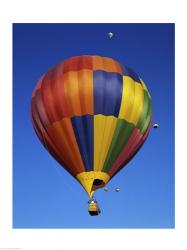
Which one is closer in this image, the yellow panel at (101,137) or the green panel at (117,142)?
the yellow panel at (101,137)

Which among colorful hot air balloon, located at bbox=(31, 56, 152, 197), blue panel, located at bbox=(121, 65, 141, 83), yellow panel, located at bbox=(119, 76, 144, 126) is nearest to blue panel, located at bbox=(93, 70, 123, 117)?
colorful hot air balloon, located at bbox=(31, 56, 152, 197)

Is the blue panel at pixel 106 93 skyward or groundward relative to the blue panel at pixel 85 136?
skyward

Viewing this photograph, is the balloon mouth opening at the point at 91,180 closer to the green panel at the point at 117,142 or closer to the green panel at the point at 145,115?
the green panel at the point at 117,142

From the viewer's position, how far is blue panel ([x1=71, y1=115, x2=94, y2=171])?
1390 centimetres

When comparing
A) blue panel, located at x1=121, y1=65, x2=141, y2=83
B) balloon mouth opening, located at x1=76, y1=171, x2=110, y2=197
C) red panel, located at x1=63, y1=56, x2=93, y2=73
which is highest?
red panel, located at x1=63, y1=56, x2=93, y2=73

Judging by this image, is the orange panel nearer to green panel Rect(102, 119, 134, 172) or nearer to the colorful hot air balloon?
the colorful hot air balloon

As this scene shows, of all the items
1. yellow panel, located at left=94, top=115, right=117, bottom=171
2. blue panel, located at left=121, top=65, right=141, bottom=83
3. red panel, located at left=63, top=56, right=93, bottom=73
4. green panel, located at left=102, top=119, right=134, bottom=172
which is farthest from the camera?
blue panel, located at left=121, top=65, right=141, bottom=83

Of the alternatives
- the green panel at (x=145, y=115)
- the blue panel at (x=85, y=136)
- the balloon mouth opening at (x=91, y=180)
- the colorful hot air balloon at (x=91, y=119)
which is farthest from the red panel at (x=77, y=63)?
the balloon mouth opening at (x=91, y=180)

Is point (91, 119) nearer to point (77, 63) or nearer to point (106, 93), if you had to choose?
point (106, 93)

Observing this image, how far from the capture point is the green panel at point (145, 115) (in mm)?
14586

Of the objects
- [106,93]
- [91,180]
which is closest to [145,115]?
[106,93]

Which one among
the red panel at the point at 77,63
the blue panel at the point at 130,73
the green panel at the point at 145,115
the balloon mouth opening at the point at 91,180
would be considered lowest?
the balloon mouth opening at the point at 91,180
